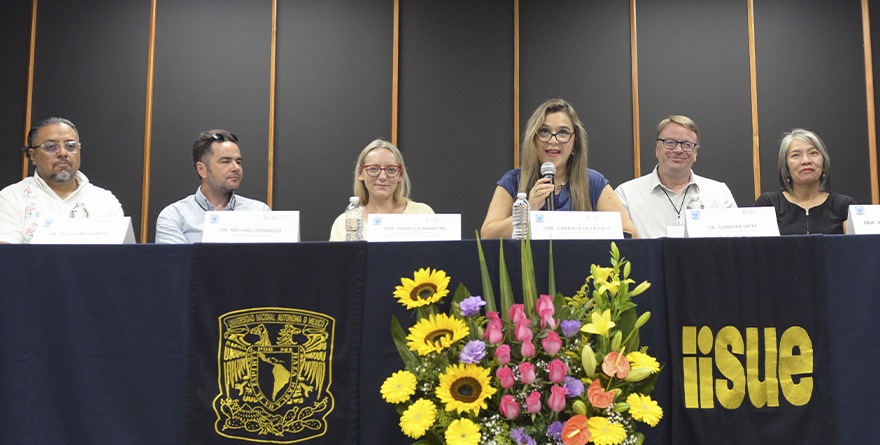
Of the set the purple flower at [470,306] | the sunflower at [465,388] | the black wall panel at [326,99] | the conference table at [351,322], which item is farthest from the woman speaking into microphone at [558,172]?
the black wall panel at [326,99]

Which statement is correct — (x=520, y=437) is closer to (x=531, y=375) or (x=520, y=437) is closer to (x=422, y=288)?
(x=531, y=375)

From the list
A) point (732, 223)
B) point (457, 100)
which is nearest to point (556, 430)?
point (732, 223)

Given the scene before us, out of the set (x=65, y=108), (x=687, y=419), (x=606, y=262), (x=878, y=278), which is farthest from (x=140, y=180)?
(x=878, y=278)

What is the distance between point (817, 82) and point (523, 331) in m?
3.44

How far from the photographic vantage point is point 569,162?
2742 mm

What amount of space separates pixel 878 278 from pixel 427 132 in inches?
107

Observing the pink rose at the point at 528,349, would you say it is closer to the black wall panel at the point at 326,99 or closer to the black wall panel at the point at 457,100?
the black wall panel at the point at 457,100

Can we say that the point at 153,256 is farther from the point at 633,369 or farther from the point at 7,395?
the point at 633,369

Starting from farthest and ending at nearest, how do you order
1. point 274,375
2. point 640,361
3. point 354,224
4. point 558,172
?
1. point 558,172
2. point 354,224
3. point 274,375
4. point 640,361

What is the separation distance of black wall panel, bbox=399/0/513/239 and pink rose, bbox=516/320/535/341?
2580 millimetres

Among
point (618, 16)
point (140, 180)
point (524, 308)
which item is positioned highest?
point (618, 16)

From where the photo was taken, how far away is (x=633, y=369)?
163 cm

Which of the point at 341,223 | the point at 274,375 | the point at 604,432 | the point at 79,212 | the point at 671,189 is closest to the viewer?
the point at 604,432

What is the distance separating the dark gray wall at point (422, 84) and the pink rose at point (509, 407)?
104 inches
